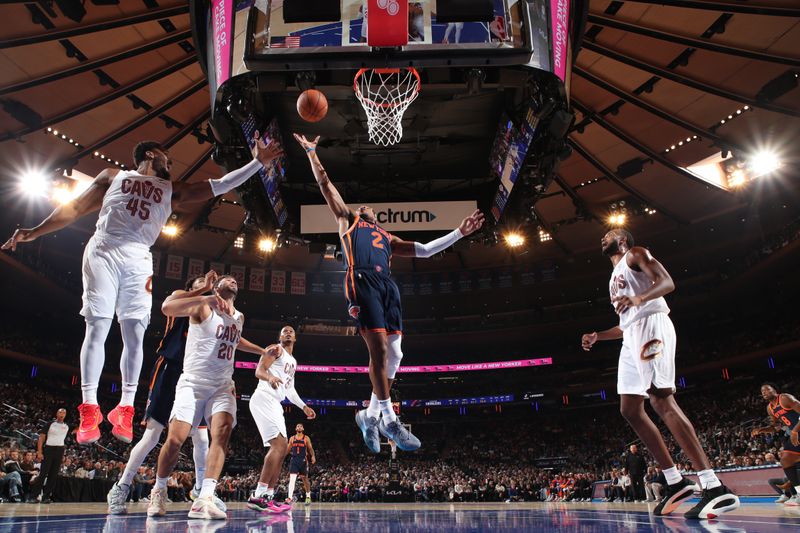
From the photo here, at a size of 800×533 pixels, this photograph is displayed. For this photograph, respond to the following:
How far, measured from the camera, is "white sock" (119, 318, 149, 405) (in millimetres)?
4461

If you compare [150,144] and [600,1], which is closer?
[150,144]

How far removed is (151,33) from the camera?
37.1ft

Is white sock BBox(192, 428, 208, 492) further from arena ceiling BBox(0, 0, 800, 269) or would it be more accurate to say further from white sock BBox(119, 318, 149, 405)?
arena ceiling BBox(0, 0, 800, 269)

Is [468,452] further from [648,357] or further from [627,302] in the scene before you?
[627,302]

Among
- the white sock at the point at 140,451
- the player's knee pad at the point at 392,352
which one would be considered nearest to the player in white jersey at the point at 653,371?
the player's knee pad at the point at 392,352

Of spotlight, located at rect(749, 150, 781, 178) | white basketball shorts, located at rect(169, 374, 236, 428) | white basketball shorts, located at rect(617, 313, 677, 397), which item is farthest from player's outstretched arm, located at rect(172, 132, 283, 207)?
spotlight, located at rect(749, 150, 781, 178)

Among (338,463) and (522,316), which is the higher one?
(522,316)

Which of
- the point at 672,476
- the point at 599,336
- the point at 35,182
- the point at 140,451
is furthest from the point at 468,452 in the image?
the point at 140,451

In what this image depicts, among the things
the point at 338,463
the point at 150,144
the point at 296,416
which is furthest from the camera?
the point at 296,416

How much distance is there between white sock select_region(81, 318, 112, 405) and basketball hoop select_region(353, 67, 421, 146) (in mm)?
5423

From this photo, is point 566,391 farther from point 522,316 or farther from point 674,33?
point 674,33

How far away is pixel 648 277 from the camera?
18.2 feet

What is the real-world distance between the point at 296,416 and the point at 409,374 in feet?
26.2

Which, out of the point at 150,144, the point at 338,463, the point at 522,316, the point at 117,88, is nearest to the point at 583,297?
the point at 522,316
